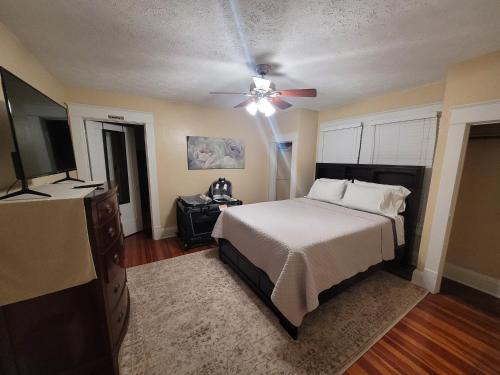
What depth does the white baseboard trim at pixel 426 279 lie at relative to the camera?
6.98 feet

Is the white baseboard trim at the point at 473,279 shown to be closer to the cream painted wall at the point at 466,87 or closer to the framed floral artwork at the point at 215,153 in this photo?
the cream painted wall at the point at 466,87

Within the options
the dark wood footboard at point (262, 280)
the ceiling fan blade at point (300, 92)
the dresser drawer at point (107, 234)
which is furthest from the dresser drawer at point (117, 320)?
the ceiling fan blade at point (300, 92)

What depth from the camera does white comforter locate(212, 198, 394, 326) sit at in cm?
152

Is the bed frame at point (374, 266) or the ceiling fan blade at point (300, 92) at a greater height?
the ceiling fan blade at point (300, 92)

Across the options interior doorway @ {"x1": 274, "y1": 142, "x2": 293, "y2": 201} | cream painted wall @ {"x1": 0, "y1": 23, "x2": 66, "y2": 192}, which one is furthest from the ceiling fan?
interior doorway @ {"x1": 274, "y1": 142, "x2": 293, "y2": 201}

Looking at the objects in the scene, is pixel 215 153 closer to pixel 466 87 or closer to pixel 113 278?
pixel 113 278

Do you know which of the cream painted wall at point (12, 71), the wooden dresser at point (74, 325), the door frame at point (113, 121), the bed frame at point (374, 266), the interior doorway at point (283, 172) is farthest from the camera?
the interior doorway at point (283, 172)

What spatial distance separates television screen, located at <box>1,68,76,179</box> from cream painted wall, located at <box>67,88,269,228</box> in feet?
4.73

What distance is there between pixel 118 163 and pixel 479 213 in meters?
5.15

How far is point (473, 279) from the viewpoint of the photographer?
2.25 metres

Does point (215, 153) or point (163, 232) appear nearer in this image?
point (163, 232)

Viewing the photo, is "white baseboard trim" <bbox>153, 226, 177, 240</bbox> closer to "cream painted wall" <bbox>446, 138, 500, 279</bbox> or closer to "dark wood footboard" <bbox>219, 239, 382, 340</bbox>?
"dark wood footboard" <bbox>219, 239, 382, 340</bbox>

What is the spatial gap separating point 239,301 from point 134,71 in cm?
276

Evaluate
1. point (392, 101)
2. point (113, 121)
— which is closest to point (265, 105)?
point (392, 101)
